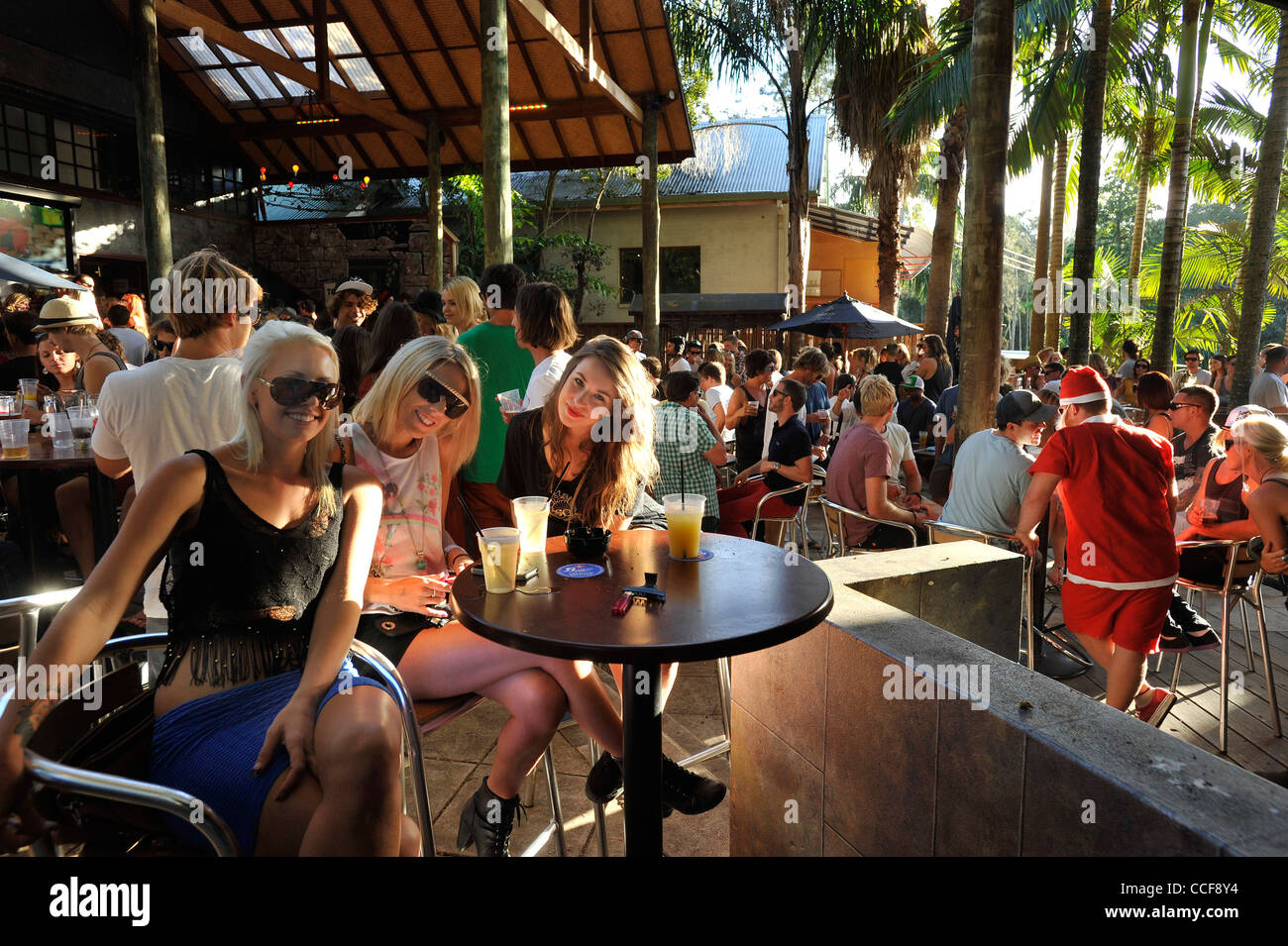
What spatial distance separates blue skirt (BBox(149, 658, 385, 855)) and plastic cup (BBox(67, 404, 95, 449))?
2.86 m

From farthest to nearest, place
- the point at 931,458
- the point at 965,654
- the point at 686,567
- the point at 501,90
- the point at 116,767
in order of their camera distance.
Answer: the point at 931,458
the point at 501,90
the point at 686,567
the point at 965,654
the point at 116,767

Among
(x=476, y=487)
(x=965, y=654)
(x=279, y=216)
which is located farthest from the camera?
(x=279, y=216)

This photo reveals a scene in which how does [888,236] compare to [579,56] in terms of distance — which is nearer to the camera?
[579,56]

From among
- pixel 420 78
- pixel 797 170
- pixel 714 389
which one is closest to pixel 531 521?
pixel 714 389

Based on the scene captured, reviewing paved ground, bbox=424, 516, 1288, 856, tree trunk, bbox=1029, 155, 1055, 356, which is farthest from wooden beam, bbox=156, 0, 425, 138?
tree trunk, bbox=1029, 155, 1055, 356

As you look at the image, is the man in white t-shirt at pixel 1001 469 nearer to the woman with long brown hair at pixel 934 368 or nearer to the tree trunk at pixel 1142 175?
the woman with long brown hair at pixel 934 368

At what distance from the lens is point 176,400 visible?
108 inches

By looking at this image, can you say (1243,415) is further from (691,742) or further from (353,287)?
(353,287)

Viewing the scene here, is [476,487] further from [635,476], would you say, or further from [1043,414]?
[1043,414]

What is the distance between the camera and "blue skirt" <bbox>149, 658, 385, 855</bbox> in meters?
1.57

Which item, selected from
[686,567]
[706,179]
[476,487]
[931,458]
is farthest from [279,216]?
[686,567]

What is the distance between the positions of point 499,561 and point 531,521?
27 cm
